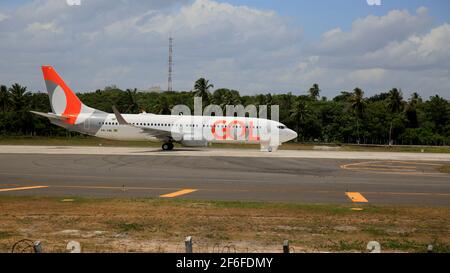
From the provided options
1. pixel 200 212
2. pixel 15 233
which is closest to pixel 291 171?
pixel 200 212

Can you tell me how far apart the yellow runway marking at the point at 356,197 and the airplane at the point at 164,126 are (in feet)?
104

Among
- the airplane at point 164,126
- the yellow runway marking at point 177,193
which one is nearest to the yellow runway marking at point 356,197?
the yellow runway marking at point 177,193

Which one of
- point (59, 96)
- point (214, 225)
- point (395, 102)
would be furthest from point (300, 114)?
point (214, 225)

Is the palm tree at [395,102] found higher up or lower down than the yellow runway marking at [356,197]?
higher up

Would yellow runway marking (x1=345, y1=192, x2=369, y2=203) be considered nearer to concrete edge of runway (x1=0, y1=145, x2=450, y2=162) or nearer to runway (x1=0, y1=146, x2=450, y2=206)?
runway (x1=0, y1=146, x2=450, y2=206)

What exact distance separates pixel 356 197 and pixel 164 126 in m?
35.7

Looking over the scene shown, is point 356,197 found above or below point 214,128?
below

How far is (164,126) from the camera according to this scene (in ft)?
175

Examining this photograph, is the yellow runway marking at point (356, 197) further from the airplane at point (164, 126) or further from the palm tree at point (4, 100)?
the palm tree at point (4, 100)

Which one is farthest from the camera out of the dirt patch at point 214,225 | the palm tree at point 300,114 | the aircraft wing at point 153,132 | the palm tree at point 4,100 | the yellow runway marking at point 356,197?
the palm tree at point 4,100

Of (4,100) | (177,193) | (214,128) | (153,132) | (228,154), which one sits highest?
(4,100)

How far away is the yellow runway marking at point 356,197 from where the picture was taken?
18.6m

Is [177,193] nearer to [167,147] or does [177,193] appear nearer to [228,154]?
[228,154]
